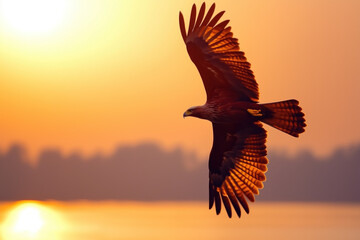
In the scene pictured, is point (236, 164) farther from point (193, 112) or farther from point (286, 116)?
point (286, 116)

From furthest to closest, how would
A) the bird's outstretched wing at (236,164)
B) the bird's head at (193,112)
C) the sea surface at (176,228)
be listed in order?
the sea surface at (176,228)
the bird's outstretched wing at (236,164)
the bird's head at (193,112)

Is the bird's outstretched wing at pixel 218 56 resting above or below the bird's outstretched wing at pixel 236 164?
above

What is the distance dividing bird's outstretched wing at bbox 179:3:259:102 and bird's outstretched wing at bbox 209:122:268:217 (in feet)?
2.89

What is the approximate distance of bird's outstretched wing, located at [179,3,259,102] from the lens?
12461 millimetres

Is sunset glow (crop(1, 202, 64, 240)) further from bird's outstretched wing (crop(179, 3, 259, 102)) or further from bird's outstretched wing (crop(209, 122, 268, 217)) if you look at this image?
bird's outstretched wing (crop(179, 3, 259, 102))

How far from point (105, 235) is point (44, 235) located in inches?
280

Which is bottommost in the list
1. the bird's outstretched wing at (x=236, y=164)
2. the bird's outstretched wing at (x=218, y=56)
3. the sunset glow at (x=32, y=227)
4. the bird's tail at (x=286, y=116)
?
the sunset glow at (x=32, y=227)

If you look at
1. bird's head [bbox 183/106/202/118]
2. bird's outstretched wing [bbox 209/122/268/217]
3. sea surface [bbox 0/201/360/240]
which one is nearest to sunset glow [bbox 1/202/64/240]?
sea surface [bbox 0/201/360/240]

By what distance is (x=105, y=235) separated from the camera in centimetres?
5775

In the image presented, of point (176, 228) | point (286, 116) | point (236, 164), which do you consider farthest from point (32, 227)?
point (286, 116)

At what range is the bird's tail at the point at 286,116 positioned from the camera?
1216 centimetres

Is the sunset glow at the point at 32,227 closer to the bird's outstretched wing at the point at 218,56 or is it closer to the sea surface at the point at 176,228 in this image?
the sea surface at the point at 176,228

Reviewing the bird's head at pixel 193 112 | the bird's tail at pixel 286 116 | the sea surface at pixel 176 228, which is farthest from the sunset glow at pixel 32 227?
the bird's tail at pixel 286 116

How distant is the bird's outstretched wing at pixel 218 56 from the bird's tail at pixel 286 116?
1.18ft
